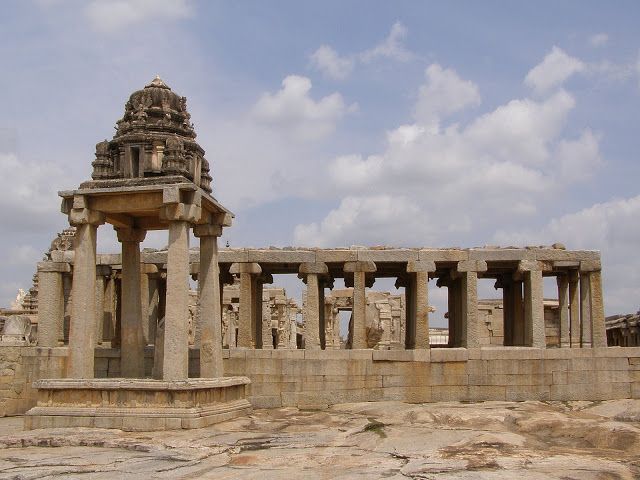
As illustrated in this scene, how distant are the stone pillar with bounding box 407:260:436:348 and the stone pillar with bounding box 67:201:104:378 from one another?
27.9ft

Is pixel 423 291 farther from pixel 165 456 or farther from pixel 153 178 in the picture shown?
pixel 165 456

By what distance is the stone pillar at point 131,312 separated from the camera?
17.5 m

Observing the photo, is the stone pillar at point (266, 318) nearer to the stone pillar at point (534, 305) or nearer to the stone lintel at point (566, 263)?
the stone pillar at point (534, 305)

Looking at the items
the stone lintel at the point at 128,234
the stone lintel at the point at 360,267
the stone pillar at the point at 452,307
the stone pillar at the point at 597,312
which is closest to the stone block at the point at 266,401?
the stone lintel at the point at 360,267

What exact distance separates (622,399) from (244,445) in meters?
10.4

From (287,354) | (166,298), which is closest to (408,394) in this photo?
(287,354)

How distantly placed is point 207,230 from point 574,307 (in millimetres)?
12045

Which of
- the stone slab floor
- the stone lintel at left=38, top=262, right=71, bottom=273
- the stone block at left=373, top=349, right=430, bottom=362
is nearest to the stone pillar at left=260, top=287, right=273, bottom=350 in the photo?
the stone lintel at left=38, top=262, right=71, bottom=273

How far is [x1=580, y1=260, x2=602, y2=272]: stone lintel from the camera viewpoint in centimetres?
2005

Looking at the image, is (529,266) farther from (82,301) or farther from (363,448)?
(82,301)

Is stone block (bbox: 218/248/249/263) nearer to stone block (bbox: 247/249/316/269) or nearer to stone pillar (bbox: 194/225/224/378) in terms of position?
stone block (bbox: 247/249/316/269)

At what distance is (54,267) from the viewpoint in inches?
823

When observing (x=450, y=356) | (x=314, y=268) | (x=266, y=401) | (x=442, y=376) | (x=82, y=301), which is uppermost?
(x=314, y=268)

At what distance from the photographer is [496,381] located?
17.7m
